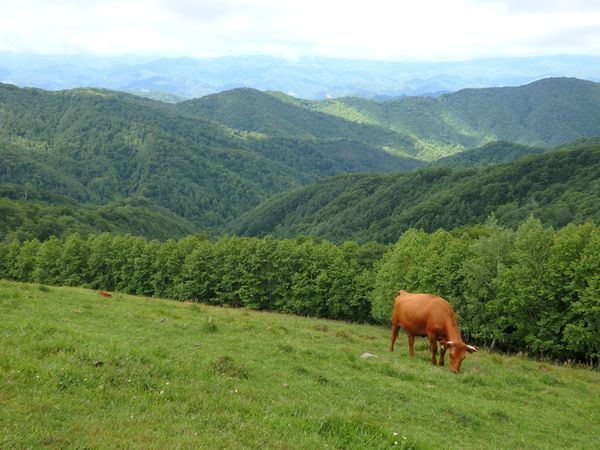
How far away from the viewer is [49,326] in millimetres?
15898

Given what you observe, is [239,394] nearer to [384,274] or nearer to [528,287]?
[528,287]

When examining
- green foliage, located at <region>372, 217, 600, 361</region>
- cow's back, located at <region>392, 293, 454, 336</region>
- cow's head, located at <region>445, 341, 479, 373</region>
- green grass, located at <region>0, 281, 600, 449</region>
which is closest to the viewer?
green grass, located at <region>0, 281, 600, 449</region>

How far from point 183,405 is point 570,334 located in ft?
114

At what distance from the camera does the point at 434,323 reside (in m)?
22.9

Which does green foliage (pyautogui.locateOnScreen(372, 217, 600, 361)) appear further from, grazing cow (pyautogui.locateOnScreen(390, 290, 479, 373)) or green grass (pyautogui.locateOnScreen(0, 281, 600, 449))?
grazing cow (pyautogui.locateOnScreen(390, 290, 479, 373))

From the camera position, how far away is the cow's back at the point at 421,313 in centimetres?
2303

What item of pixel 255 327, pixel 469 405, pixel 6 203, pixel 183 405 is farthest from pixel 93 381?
pixel 6 203

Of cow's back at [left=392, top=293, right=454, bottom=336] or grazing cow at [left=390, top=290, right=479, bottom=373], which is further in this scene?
cow's back at [left=392, top=293, right=454, bottom=336]

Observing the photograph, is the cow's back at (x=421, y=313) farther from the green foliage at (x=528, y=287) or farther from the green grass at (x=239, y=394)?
the green foliage at (x=528, y=287)

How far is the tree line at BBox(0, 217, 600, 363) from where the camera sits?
39.0 m

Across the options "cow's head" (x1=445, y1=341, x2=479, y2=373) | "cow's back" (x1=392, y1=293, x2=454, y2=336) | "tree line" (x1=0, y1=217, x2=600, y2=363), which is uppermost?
"cow's back" (x1=392, y1=293, x2=454, y2=336)

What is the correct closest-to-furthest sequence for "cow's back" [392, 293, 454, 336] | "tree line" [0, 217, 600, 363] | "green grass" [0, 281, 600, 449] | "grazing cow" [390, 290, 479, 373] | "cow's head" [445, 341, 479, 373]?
"green grass" [0, 281, 600, 449] < "cow's head" [445, 341, 479, 373] < "grazing cow" [390, 290, 479, 373] < "cow's back" [392, 293, 454, 336] < "tree line" [0, 217, 600, 363]

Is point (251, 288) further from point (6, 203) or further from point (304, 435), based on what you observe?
point (6, 203)

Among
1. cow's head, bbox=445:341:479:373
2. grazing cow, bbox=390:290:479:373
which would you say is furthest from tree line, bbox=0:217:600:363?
cow's head, bbox=445:341:479:373
